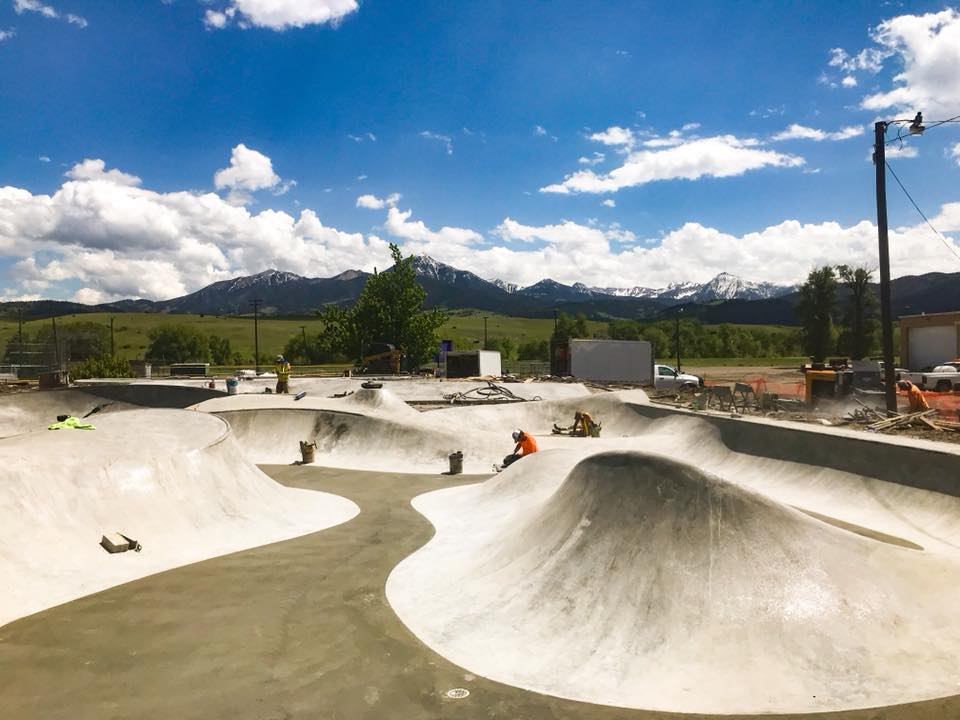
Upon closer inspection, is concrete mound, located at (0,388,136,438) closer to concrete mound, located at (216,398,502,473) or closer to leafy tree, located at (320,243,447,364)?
concrete mound, located at (216,398,502,473)

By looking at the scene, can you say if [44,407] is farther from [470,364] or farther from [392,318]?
[392,318]

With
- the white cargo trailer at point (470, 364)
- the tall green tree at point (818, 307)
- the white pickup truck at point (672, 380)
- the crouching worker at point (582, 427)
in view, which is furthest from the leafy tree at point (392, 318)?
the tall green tree at point (818, 307)

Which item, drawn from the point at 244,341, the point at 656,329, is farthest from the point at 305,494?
the point at 244,341

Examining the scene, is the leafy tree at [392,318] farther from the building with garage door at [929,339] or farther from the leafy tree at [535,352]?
the leafy tree at [535,352]

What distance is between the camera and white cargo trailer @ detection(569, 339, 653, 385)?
41.0m

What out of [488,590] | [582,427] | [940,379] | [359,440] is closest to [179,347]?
[359,440]

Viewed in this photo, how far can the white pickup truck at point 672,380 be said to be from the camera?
37250mm

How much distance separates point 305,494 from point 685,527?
1147 centimetres

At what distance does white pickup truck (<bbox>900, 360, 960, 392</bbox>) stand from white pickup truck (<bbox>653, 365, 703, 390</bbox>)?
1126 centimetres

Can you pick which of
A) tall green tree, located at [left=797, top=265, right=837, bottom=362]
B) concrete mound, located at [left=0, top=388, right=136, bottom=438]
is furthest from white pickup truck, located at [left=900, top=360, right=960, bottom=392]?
tall green tree, located at [left=797, top=265, right=837, bottom=362]

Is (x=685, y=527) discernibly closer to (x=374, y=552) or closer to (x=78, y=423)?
(x=374, y=552)

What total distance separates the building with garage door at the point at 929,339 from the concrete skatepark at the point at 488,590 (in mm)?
39767

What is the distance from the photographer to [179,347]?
114688 mm

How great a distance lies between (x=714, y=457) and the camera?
60.4ft
